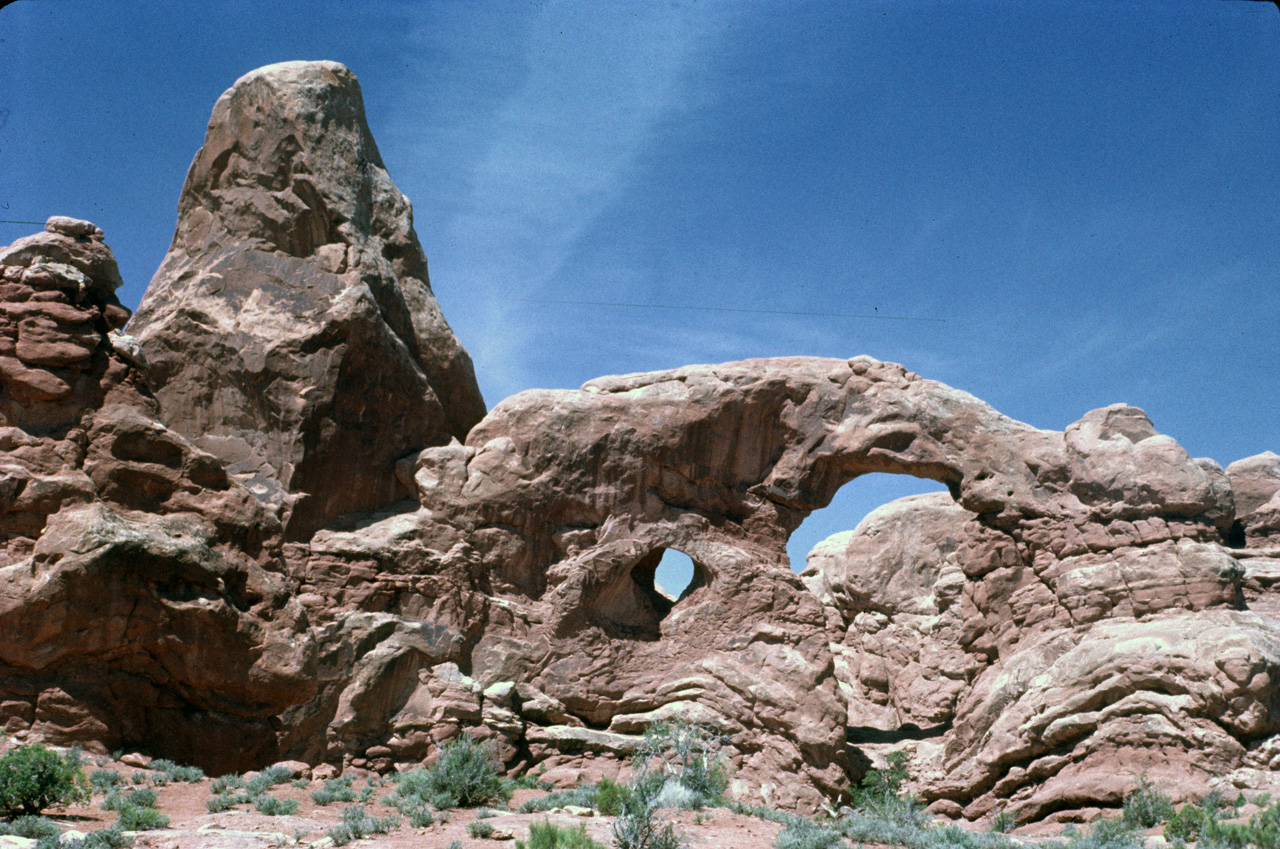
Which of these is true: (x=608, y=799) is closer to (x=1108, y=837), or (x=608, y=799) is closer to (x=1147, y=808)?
(x=1108, y=837)

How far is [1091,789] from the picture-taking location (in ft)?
52.3

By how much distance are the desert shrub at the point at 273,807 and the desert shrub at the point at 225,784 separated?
766mm

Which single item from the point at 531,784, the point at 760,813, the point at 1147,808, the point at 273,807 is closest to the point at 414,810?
the point at 273,807

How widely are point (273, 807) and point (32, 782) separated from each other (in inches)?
94.5

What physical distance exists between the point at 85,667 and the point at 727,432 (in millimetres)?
11475

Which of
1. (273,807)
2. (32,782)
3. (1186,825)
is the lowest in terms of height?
(32,782)

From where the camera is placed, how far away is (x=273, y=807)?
11.3 m

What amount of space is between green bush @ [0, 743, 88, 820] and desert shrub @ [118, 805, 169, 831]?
0.65 meters

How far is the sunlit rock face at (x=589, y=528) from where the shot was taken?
53.1 feet

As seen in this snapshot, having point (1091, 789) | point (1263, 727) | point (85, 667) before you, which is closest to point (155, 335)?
point (85, 667)

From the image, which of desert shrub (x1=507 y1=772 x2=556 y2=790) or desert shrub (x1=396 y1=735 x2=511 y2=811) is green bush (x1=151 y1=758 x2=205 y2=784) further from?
desert shrub (x1=507 y1=772 x2=556 y2=790)

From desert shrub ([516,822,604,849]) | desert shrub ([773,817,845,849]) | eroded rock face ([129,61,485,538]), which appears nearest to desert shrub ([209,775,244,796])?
desert shrub ([516,822,604,849])

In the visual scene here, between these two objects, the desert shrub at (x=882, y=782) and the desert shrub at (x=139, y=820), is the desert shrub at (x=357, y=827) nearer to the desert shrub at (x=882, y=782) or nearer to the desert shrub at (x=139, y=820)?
the desert shrub at (x=139, y=820)

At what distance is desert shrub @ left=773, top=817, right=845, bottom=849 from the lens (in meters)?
9.93
